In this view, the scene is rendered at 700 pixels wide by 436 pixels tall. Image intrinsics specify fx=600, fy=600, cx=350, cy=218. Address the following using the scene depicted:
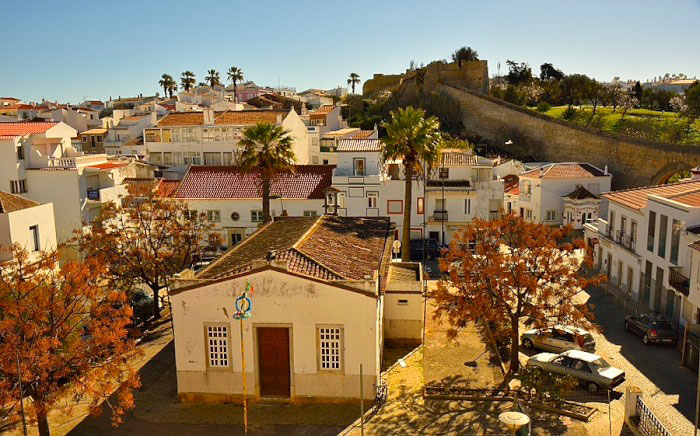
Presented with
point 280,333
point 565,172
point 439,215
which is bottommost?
point 280,333

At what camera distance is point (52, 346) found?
16.9 m

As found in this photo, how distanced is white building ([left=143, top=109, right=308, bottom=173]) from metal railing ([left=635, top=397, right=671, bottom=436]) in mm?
43418

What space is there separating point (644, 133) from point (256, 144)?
57712 millimetres

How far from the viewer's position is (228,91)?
127 metres

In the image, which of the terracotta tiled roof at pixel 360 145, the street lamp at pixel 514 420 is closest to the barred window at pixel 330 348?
the street lamp at pixel 514 420

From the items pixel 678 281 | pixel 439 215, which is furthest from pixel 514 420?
pixel 439 215

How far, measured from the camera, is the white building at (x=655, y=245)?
1076 inches

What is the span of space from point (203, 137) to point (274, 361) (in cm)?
4142

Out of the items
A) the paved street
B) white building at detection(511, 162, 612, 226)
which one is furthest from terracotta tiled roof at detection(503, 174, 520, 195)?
the paved street

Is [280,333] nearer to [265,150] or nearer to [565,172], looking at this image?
[265,150]

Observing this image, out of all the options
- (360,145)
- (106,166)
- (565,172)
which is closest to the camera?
(106,166)

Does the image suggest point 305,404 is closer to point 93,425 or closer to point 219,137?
point 93,425

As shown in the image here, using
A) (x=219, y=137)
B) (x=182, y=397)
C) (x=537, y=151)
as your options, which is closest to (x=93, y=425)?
(x=182, y=397)

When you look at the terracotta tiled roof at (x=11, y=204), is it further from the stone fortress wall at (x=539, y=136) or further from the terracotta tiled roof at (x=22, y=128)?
the stone fortress wall at (x=539, y=136)
